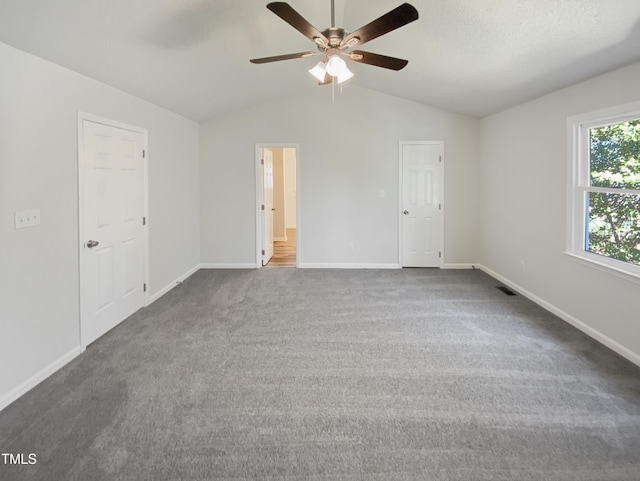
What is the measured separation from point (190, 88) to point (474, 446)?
4.28 metres

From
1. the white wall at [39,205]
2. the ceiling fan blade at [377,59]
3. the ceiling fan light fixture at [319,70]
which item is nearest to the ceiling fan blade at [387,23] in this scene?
the ceiling fan blade at [377,59]

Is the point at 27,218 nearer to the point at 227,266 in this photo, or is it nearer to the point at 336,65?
the point at 336,65

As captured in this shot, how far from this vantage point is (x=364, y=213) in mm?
6047

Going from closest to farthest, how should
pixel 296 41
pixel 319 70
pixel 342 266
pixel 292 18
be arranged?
pixel 292 18
pixel 319 70
pixel 296 41
pixel 342 266

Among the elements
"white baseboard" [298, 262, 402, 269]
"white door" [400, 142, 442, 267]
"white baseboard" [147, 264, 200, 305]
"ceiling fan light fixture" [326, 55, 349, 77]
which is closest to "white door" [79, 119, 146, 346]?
"white baseboard" [147, 264, 200, 305]

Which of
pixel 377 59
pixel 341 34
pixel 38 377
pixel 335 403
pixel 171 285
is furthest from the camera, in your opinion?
pixel 171 285

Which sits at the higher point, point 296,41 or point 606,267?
point 296,41

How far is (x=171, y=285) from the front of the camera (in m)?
4.97

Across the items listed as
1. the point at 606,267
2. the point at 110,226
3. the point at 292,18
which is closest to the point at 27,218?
the point at 110,226

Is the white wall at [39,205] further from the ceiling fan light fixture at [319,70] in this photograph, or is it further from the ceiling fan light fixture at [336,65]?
the ceiling fan light fixture at [336,65]

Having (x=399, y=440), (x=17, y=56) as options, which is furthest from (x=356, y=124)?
(x=399, y=440)

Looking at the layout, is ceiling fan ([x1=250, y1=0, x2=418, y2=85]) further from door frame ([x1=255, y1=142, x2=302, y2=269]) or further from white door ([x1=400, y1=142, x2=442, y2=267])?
white door ([x1=400, y1=142, x2=442, y2=267])

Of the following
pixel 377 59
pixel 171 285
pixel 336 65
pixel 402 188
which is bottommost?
pixel 171 285

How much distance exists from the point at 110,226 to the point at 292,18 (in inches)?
101
